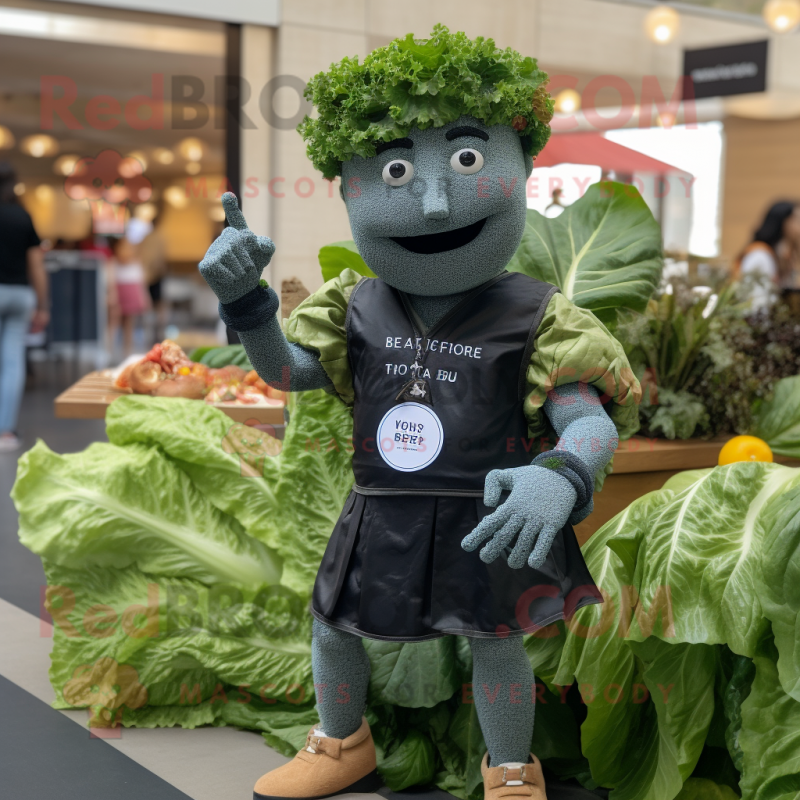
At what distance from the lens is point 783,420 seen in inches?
104

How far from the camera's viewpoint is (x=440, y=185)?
176cm

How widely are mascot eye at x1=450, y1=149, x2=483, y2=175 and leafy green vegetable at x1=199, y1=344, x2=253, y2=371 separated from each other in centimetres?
178

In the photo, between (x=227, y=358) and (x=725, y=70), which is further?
(x=725, y=70)

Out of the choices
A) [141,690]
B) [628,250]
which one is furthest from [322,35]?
[141,690]

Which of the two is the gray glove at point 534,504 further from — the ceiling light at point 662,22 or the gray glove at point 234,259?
the ceiling light at point 662,22

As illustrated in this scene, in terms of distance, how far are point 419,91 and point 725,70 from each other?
735cm

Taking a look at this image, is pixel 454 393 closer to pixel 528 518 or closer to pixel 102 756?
pixel 528 518

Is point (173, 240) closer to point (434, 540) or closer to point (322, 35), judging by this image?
point (322, 35)

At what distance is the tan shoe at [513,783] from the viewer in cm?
186

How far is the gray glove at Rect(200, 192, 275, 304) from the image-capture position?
168 cm

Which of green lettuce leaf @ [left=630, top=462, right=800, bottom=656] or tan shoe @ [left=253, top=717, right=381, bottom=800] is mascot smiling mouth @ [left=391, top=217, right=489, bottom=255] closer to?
green lettuce leaf @ [left=630, top=462, right=800, bottom=656]

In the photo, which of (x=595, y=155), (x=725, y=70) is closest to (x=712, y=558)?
(x=595, y=155)

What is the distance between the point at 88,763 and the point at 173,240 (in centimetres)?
2006

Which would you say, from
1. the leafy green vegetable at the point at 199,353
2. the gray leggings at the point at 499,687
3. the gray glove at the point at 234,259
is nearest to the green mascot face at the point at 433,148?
the gray glove at the point at 234,259
